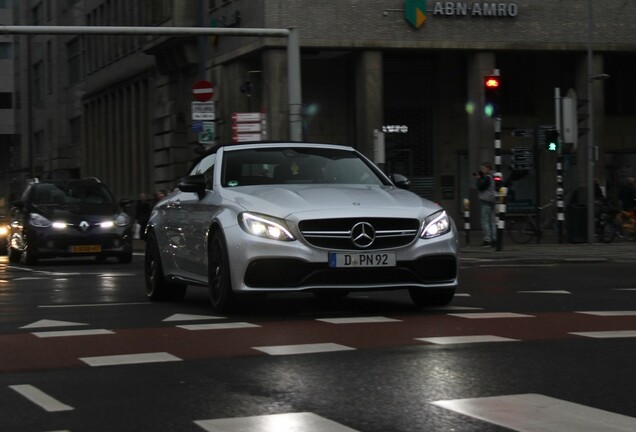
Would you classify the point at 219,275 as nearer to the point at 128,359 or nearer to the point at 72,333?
the point at 72,333

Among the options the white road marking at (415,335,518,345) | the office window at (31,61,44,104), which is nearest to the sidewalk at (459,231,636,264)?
the white road marking at (415,335,518,345)

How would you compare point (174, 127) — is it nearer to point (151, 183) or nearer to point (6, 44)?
point (151, 183)

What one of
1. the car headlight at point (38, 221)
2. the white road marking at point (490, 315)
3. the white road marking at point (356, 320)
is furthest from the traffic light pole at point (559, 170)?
the white road marking at point (356, 320)

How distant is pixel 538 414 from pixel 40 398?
253 centimetres

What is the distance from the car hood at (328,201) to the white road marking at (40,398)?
4336mm

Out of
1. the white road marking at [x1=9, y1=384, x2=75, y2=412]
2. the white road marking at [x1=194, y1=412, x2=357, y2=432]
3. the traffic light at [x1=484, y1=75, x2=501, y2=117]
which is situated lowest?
the white road marking at [x1=9, y1=384, x2=75, y2=412]

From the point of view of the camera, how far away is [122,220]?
2647cm

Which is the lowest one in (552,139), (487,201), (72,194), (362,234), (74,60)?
(487,201)

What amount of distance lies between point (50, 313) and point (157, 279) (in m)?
1.68

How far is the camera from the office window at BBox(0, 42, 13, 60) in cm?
10081

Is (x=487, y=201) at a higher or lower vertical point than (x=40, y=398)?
higher

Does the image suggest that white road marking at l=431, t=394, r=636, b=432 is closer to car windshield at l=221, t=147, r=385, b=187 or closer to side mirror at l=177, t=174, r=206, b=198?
car windshield at l=221, t=147, r=385, b=187

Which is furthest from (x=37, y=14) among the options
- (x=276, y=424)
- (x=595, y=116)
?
(x=276, y=424)

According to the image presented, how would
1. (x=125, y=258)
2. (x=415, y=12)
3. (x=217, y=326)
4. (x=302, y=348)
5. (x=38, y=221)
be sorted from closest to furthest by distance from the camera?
1. (x=302, y=348)
2. (x=217, y=326)
3. (x=38, y=221)
4. (x=125, y=258)
5. (x=415, y=12)
